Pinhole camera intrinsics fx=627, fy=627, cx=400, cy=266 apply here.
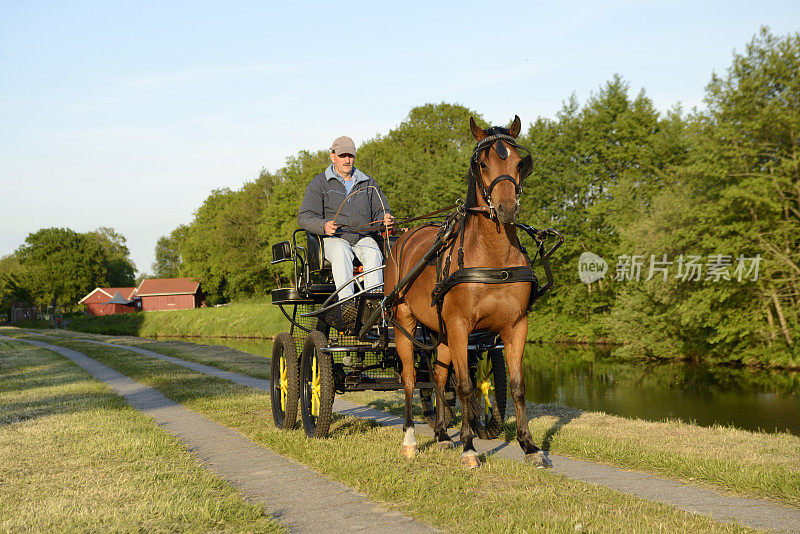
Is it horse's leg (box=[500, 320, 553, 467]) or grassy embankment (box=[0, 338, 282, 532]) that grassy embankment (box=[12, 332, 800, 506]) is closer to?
horse's leg (box=[500, 320, 553, 467])

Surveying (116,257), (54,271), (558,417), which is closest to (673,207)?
(558,417)

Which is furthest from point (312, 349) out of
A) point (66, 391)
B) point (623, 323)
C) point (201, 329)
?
point (201, 329)

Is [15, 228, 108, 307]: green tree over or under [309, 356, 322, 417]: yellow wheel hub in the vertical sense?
over

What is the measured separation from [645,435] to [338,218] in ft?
14.3

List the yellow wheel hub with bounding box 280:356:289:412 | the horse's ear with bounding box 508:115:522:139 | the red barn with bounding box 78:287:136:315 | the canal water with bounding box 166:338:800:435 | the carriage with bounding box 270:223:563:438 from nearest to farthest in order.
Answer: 1. the horse's ear with bounding box 508:115:522:139
2. the carriage with bounding box 270:223:563:438
3. the yellow wheel hub with bounding box 280:356:289:412
4. the canal water with bounding box 166:338:800:435
5. the red barn with bounding box 78:287:136:315

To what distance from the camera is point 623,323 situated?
87.1 ft

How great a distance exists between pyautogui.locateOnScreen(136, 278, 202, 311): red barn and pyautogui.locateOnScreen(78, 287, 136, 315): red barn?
10.00ft

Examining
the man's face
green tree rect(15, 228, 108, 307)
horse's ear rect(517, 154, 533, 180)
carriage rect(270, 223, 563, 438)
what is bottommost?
carriage rect(270, 223, 563, 438)

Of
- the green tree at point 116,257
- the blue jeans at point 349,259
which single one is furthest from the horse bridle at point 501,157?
the green tree at point 116,257

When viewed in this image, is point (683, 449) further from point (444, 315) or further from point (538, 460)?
point (444, 315)

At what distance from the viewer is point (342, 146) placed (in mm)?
7469

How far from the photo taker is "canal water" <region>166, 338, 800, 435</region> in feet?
44.4

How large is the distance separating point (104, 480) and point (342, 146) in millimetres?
4315

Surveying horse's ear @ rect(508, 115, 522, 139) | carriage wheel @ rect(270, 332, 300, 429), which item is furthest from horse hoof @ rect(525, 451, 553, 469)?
carriage wheel @ rect(270, 332, 300, 429)
